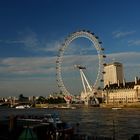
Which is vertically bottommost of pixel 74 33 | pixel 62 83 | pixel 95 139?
pixel 95 139

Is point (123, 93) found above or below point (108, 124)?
above

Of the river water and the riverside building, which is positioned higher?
the riverside building

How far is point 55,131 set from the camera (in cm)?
2122

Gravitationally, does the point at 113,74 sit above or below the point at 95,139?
above

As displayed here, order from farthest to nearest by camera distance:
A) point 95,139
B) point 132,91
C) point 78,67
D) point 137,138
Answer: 1. point 132,91
2. point 78,67
3. point 95,139
4. point 137,138

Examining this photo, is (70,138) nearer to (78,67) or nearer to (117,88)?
(78,67)

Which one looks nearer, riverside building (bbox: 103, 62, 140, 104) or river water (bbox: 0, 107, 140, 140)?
river water (bbox: 0, 107, 140, 140)

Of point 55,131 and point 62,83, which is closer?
point 55,131

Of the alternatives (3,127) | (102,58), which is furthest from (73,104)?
(3,127)

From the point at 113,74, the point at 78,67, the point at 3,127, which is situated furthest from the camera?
the point at 113,74

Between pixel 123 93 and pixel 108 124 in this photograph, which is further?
pixel 123 93

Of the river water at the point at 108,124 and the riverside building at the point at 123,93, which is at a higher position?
the riverside building at the point at 123,93

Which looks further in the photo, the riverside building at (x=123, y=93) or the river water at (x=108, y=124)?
the riverside building at (x=123, y=93)

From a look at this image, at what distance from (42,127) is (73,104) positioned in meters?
125
